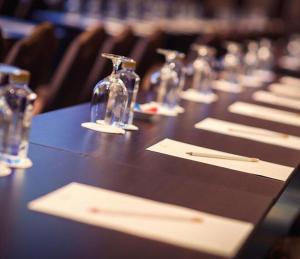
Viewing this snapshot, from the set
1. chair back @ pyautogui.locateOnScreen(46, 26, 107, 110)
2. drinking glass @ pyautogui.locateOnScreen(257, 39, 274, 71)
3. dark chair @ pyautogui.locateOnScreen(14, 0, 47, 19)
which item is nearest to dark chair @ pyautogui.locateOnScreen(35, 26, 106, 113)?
chair back @ pyautogui.locateOnScreen(46, 26, 107, 110)

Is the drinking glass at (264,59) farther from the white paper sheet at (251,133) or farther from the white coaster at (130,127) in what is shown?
the white coaster at (130,127)

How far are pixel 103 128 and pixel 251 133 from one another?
0.75 metres

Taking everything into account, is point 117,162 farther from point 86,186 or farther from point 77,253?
point 77,253

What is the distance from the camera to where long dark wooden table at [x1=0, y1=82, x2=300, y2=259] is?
158 centimetres

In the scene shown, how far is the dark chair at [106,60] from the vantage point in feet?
16.6

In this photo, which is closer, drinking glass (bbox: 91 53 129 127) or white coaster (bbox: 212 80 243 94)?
drinking glass (bbox: 91 53 129 127)

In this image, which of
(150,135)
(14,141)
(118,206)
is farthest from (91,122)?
(118,206)

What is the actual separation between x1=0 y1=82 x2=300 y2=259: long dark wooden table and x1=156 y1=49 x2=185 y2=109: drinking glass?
27 centimetres

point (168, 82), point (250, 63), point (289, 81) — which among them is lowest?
point (289, 81)

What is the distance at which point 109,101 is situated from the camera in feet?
9.23

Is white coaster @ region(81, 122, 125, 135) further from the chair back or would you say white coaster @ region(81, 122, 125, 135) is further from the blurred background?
the chair back

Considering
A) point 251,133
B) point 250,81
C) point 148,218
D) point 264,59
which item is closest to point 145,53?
point 250,81

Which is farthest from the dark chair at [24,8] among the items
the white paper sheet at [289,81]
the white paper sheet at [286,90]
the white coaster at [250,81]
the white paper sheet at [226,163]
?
the white paper sheet at [226,163]

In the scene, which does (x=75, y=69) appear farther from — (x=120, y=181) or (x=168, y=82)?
(x=120, y=181)
